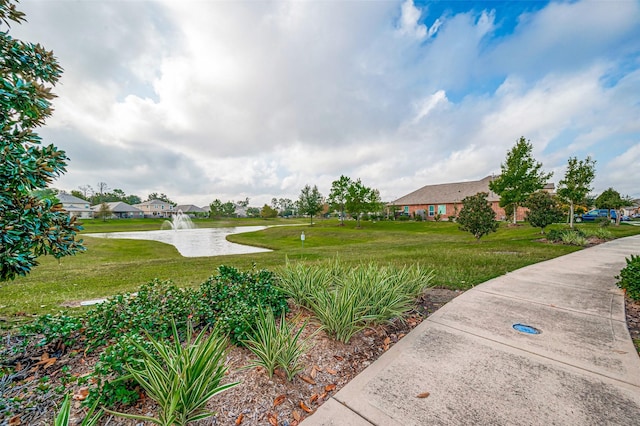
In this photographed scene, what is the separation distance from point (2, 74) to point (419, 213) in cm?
4367

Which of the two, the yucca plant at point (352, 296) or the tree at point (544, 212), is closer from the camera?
the yucca plant at point (352, 296)

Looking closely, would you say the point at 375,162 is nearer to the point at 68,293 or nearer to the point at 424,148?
the point at 424,148

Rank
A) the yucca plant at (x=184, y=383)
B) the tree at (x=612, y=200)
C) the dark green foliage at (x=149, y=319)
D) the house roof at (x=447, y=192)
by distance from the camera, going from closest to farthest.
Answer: the yucca plant at (x=184, y=383) → the dark green foliage at (x=149, y=319) → the tree at (x=612, y=200) → the house roof at (x=447, y=192)

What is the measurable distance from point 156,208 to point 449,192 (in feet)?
293

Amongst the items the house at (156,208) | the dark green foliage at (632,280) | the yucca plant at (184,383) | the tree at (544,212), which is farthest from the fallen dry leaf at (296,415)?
the house at (156,208)

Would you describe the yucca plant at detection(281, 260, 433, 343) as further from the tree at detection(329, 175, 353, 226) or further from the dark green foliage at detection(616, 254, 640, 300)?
the tree at detection(329, 175, 353, 226)

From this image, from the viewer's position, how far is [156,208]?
275 ft

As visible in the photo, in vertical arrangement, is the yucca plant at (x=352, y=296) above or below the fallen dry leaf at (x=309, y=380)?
→ above

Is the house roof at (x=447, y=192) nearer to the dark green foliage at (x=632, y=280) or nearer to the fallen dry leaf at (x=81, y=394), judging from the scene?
the dark green foliage at (x=632, y=280)

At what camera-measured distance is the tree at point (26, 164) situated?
6.28 feet

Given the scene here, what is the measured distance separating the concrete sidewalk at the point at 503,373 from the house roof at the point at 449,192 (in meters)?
37.5

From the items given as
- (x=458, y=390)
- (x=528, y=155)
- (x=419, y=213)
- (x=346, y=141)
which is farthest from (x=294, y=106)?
(x=419, y=213)

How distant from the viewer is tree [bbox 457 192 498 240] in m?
12.4

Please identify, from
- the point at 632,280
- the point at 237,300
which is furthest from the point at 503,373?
the point at 632,280
